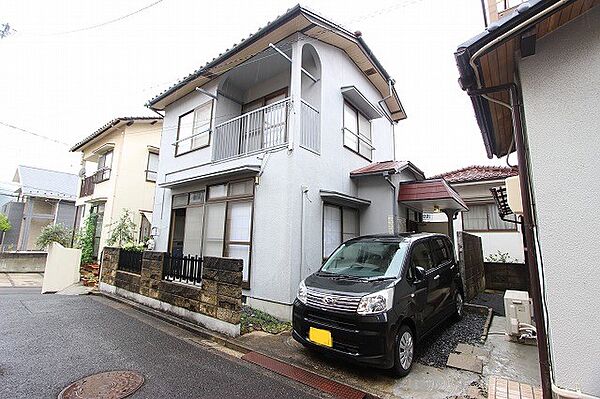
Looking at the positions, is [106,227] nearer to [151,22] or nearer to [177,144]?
[177,144]

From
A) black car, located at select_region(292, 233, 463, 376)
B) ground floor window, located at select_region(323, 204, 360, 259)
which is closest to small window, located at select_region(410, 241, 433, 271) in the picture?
black car, located at select_region(292, 233, 463, 376)

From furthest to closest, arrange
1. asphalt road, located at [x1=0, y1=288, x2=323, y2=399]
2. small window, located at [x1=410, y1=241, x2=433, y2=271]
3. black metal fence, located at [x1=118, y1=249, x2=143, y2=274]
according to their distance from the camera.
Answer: black metal fence, located at [x1=118, y1=249, x2=143, y2=274], small window, located at [x1=410, y1=241, x2=433, y2=271], asphalt road, located at [x1=0, y1=288, x2=323, y2=399]

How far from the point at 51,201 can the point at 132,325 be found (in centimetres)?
2328

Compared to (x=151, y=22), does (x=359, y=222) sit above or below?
below

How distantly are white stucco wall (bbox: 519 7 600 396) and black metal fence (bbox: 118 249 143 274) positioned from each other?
27.9ft

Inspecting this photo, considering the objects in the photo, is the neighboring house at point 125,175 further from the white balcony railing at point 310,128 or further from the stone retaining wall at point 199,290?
the white balcony railing at point 310,128

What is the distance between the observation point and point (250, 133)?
8.38 metres

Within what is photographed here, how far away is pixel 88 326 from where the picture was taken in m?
5.74

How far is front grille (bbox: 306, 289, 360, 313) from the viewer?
3.82m

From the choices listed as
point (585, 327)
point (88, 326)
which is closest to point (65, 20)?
point (88, 326)

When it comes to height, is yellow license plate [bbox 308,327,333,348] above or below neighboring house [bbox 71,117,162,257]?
below

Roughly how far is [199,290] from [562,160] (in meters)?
6.01

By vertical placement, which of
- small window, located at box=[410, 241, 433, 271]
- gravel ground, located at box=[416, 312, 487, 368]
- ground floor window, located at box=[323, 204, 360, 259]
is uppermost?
ground floor window, located at box=[323, 204, 360, 259]

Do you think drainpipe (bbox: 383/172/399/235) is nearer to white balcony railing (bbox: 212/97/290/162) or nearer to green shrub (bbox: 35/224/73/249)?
white balcony railing (bbox: 212/97/290/162)
